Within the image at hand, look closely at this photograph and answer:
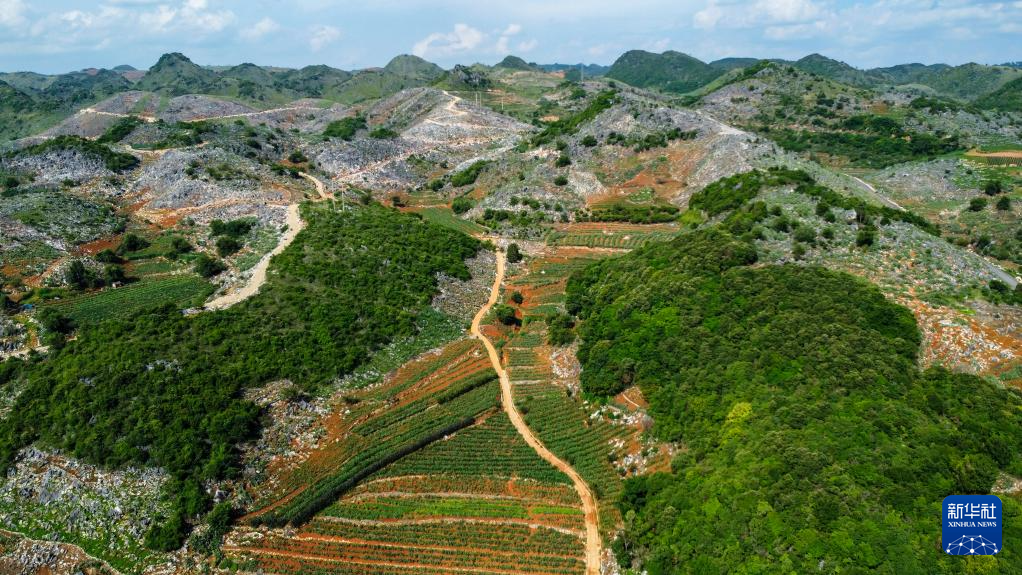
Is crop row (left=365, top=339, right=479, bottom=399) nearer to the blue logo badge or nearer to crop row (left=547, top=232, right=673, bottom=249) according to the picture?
crop row (left=547, top=232, right=673, bottom=249)

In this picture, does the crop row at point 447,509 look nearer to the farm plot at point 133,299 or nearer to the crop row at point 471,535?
the crop row at point 471,535

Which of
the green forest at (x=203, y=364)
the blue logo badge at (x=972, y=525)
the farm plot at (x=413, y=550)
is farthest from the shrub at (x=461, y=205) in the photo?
the blue logo badge at (x=972, y=525)

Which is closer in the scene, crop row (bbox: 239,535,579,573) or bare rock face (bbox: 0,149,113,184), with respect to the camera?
crop row (bbox: 239,535,579,573)

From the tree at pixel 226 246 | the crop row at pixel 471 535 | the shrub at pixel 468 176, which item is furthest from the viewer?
the shrub at pixel 468 176

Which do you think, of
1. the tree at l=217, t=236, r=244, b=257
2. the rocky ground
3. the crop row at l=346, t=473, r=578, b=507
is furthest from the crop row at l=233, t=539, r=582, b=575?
the tree at l=217, t=236, r=244, b=257

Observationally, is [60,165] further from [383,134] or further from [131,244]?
[383,134]
